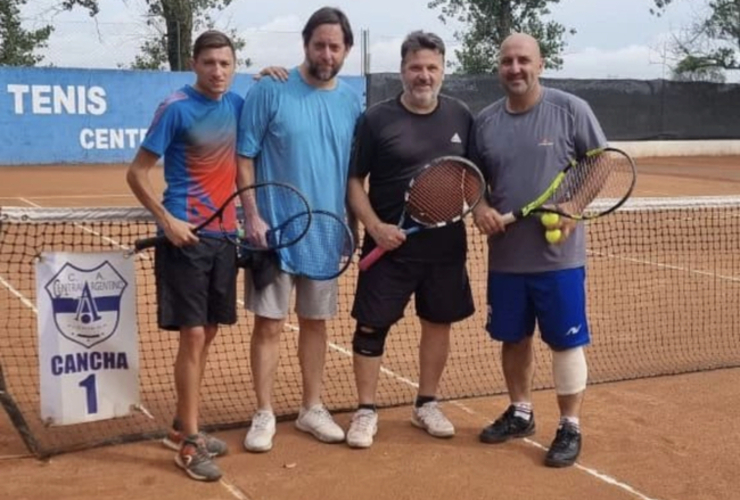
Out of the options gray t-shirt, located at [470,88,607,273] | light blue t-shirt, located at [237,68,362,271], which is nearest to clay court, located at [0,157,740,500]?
gray t-shirt, located at [470,88,607,273]

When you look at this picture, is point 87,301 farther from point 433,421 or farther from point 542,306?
point 542,306

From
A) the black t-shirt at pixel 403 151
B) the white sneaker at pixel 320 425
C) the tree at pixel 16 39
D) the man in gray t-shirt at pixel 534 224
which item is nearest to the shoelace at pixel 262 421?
the white sneaker at pixel 320 425

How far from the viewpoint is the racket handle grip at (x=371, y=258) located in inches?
181

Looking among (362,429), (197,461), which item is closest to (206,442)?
(197,461)

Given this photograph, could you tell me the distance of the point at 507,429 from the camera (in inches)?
190

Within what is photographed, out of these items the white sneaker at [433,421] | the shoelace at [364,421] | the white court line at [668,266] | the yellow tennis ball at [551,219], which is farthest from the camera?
the white court line at [668,266]

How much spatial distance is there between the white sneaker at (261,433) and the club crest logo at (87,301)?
2.56 ft

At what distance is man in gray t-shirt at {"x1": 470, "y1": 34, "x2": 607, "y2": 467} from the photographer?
14.7 ft

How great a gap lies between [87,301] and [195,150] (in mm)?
885

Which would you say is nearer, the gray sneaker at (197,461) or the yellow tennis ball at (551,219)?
the gray sneaker at (197,461)

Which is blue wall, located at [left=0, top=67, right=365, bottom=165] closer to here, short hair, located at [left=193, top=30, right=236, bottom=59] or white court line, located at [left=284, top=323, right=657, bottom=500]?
white court line, located at [left=284, top=323, right=657, bottom=500]

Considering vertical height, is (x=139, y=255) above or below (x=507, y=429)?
above

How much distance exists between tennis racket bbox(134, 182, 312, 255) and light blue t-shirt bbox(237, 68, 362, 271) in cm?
6

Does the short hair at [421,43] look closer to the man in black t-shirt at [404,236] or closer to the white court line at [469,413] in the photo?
the man in black t-shirt at [404,236]
